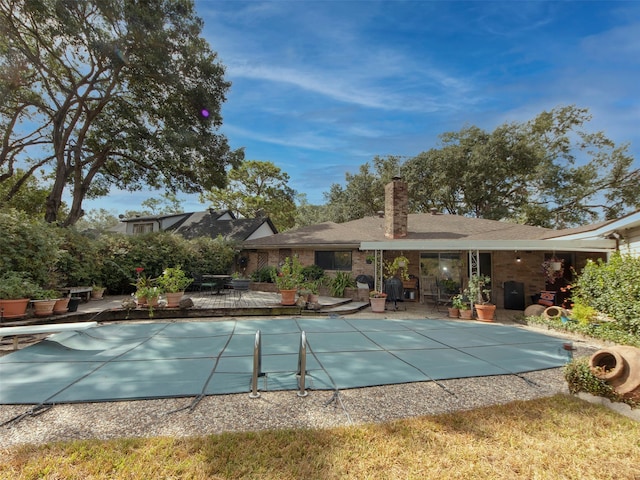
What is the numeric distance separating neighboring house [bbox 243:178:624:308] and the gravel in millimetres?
6105

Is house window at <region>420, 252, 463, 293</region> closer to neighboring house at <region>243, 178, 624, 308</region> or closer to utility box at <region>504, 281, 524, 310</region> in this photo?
neighboring house at <region>243, 178, 624, 308</region>

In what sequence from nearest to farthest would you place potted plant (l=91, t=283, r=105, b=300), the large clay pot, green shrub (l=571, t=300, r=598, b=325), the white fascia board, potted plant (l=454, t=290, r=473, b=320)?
the large clay pot, the white fascia board, green shrub (l=571, t=300, r=598, b=325), potted plant (l=454, t=290, r=473, b=320), potted plant (l=91, t=283, r=105, b=300)

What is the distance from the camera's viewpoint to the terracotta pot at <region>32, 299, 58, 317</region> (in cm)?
641

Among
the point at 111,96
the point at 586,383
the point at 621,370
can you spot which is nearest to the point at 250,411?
the point at 586,383

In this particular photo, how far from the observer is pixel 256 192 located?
98.7 feet

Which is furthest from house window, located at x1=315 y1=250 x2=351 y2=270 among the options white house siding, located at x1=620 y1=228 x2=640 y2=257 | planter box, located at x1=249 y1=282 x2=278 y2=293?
white house siding, located at x1=620 y1=228 x2=640 y2=257

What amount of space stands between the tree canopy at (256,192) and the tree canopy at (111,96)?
1213 cm

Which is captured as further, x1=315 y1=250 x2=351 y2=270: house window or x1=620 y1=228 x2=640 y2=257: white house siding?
x1=315 y1=250 x2=351 y2=270: house window

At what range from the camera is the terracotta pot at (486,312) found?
27.0 feet

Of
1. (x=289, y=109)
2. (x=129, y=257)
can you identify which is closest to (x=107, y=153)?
(x=129, y=257)

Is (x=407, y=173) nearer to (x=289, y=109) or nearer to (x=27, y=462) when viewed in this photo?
(x=289, y=109)

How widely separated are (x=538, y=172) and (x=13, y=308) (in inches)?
1025

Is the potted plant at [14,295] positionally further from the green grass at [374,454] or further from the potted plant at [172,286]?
the green grass at [374,454]

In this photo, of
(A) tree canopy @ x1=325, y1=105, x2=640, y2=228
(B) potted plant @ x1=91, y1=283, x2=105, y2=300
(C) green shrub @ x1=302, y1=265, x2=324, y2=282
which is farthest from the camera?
(A) tree canopy @ x1=325, y1=105, x2=640, y2=228
